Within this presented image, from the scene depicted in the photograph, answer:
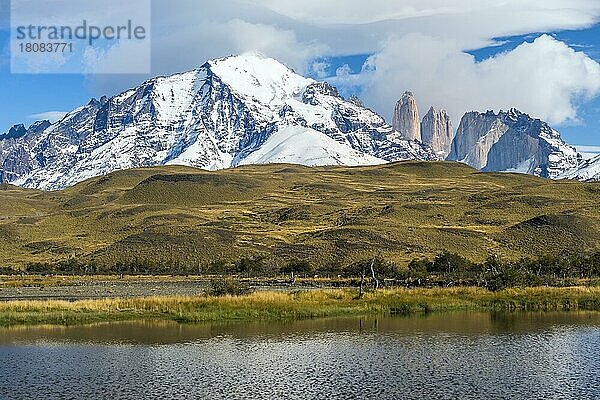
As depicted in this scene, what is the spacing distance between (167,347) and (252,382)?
12.5 meters

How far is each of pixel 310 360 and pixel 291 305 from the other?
21.2 m

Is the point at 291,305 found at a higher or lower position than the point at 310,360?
higher

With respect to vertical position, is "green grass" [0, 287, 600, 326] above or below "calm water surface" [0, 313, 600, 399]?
above

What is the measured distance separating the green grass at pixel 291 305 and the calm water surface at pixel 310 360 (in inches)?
117

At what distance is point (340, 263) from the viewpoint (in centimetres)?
14050

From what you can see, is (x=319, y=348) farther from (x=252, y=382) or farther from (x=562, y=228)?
(x=562, y=228)

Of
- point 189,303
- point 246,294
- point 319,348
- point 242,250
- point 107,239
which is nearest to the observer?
point 319,348

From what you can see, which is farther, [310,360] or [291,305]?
[291,305]

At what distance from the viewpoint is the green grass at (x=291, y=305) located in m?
65.9

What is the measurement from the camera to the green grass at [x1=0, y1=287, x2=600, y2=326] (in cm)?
6588

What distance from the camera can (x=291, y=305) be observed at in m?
68.8

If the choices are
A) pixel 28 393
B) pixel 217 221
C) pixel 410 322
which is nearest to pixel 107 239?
pixel 217 221

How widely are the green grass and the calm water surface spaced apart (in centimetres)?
298

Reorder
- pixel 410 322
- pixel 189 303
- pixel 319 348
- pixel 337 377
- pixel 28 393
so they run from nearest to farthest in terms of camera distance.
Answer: pixel 28 393, pixel 337 377, pixel 319 348, pixel 410 322, pixel 189 303
